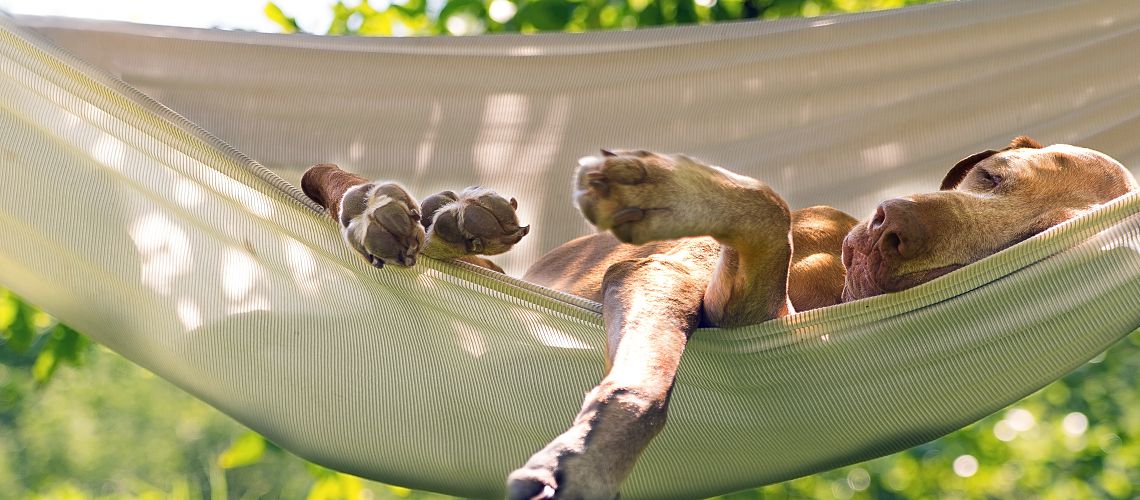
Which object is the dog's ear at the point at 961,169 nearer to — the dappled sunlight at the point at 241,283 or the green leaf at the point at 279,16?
the dappled sunlight at the point at 241,283

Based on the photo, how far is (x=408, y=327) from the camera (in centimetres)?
165

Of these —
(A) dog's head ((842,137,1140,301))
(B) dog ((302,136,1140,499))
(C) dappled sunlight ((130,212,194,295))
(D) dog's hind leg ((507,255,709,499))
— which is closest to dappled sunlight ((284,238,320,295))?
(B) dog ((302,136,1140,499))

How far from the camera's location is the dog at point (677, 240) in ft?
3.58

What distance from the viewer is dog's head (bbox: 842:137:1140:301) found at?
4.96 ft

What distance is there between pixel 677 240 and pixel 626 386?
19.1 inches

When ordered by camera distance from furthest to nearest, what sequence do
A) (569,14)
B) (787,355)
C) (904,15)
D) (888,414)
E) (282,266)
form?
(569,14)
(904,15)
(282,266)
(888,414)
(787,355)

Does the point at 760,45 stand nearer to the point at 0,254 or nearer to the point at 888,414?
the point at 888,414

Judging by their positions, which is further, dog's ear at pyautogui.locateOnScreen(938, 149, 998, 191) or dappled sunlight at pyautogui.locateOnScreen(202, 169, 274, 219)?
dog's ear at pyautogui.locateOnScreen(938, 149, 998, 191)

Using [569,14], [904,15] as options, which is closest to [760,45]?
[904,15]

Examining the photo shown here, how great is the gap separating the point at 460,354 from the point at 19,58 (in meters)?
0.87

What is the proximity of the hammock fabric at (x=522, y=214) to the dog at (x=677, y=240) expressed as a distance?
0.07 m

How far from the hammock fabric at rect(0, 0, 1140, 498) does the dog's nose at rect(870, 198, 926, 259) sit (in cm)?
9

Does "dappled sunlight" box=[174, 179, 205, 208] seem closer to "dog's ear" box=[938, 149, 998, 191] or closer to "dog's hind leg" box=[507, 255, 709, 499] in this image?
"dog's hind leg" box=[507, 255, 709, 499]

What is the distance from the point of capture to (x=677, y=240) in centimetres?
158
